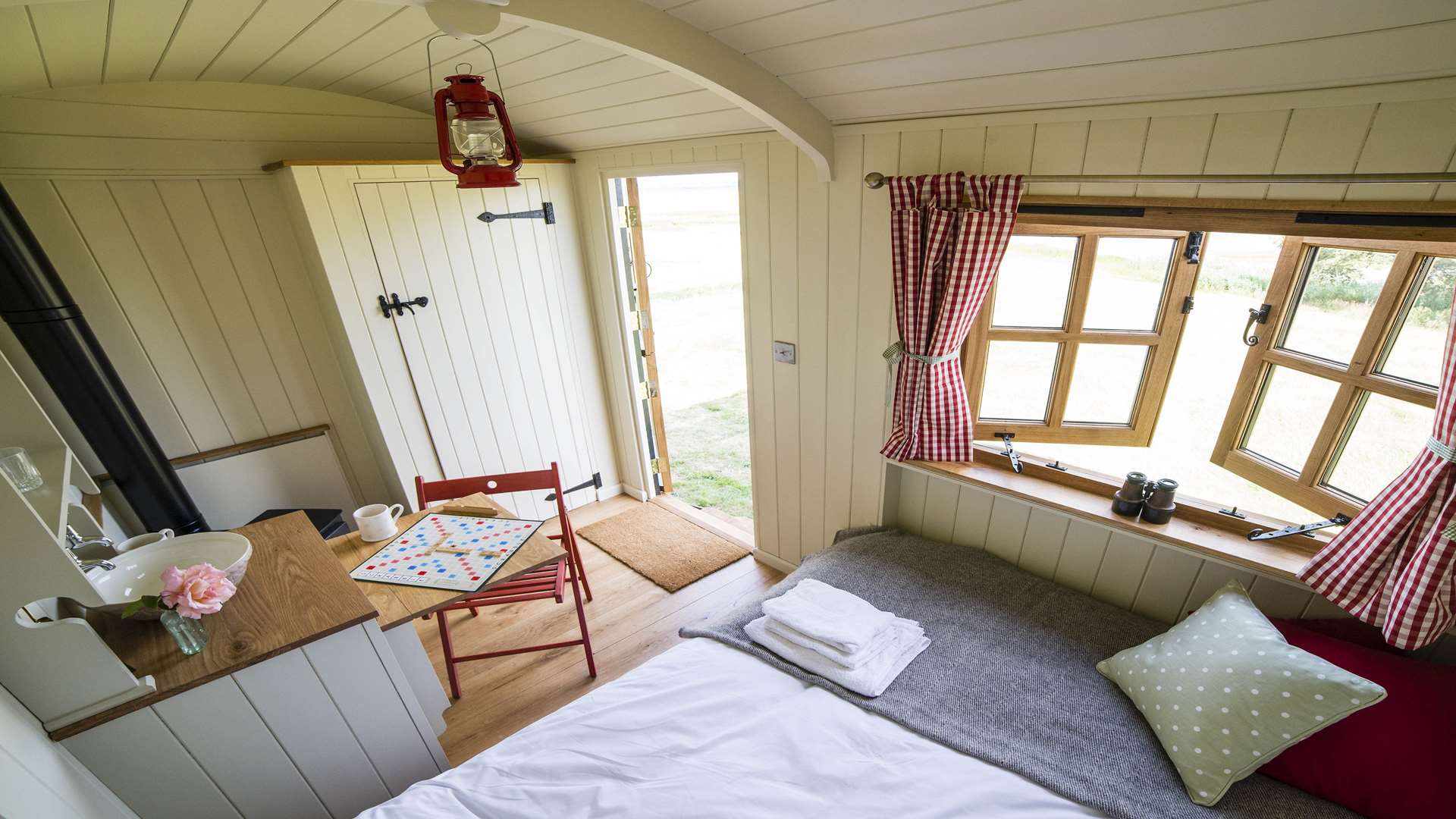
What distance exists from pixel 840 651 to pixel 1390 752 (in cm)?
107

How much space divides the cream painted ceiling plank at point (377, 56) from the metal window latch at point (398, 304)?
2.85 ft

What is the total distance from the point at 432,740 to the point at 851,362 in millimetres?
1825

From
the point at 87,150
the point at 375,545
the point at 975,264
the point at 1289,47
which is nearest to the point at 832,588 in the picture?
the point at 975,264

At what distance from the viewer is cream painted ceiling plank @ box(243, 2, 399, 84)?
59.4 inches

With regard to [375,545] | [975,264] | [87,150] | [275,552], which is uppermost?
[87,150]

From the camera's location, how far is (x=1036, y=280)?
1788 mm

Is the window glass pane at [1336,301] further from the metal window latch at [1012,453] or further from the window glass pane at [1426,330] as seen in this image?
the metal window latch at [1012,453]

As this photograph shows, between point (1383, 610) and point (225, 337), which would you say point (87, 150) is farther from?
point (1383, 610)

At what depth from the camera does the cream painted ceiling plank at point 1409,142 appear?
3.43 ft

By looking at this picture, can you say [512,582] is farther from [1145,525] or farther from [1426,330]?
[1426,330]

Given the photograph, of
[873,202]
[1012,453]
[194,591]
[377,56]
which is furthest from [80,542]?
[1012,453]

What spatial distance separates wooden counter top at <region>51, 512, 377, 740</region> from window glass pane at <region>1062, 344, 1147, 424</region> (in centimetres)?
216

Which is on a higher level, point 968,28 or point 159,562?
point 968,28

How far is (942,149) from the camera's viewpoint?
1.67 meters
